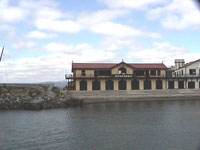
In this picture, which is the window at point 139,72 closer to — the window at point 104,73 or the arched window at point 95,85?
the window at point 104,73

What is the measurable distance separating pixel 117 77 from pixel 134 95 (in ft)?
22.5

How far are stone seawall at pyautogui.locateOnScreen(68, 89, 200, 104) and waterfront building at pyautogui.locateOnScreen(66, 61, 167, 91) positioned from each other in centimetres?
332

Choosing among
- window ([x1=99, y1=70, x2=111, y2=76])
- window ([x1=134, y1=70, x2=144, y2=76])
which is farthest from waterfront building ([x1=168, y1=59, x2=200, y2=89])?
window ([x1=99, y1=70, x2=111, y2=76])

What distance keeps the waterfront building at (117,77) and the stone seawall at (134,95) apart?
3320 mm

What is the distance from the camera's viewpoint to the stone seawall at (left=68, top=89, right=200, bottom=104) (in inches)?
2096

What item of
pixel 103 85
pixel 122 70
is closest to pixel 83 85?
pixel 103 85

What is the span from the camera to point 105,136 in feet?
69.9

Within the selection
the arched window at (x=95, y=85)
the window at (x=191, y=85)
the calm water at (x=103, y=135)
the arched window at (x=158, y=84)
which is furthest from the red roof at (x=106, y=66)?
the calm water at (x=103, y=135)

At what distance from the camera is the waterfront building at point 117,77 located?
194 ft

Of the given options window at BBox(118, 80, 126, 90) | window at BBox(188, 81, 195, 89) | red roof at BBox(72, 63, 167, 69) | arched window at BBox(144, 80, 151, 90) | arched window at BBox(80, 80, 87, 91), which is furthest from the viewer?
window at BBox(188, 81, 195, 89)

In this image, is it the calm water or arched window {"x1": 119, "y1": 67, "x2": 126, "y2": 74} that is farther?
arched window {"x1": 119, "y1": 67, "x2": 126, "y2": 74}

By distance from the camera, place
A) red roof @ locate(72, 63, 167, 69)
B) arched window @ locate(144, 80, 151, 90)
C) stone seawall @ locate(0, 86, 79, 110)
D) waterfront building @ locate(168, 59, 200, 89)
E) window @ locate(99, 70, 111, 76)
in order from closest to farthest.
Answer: stone seawall @ locate(0, 86, 79, 110), red roof @ locate(72, 63, 167, 69), window @ locate(99, 70, 111, 76), arched window @ locate(144, 80, 151, 90), waterfront building @ locate(168, 59, 200, 89)

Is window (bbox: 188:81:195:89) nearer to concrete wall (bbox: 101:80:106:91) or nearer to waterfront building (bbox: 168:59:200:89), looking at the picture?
waterfront building (bbox: 168:59:200:89)

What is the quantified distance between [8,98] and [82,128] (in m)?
27.8
